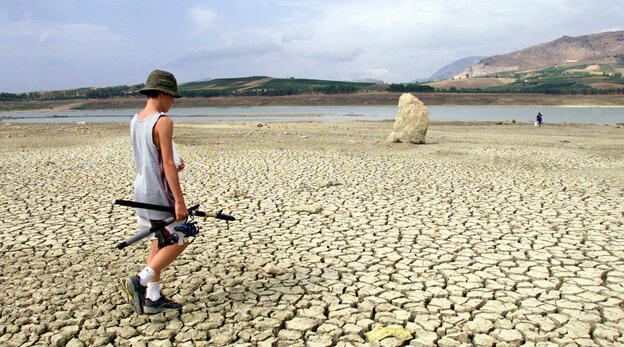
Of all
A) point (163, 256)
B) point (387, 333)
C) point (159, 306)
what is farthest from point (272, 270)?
point (387, 333)

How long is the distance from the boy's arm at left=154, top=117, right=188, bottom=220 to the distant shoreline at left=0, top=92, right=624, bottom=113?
9484cm

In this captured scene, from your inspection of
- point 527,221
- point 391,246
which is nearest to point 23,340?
point 391,246

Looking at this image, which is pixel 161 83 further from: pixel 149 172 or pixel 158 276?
pixel 158 276

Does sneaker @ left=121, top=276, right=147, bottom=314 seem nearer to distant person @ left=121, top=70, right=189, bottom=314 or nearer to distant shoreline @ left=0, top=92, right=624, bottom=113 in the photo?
distant person @ left=121, top=70, right=189, bottom=314

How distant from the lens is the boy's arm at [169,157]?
315 centimetres

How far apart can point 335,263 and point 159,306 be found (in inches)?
81.9

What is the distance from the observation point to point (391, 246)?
18.2 ft

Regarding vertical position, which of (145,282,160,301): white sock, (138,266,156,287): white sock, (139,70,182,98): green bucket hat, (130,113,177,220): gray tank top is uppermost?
(139,70,182,98): green bucket hat

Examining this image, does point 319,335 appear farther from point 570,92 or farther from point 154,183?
→ point 570,92

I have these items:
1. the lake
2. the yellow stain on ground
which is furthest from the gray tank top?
the lake

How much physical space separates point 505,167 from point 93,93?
12542 cm

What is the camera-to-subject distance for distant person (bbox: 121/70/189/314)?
3.21 metres

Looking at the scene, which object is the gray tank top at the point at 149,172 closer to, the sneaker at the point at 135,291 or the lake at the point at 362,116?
the sneaker at the point at 135,291

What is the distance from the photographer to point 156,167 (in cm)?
331
